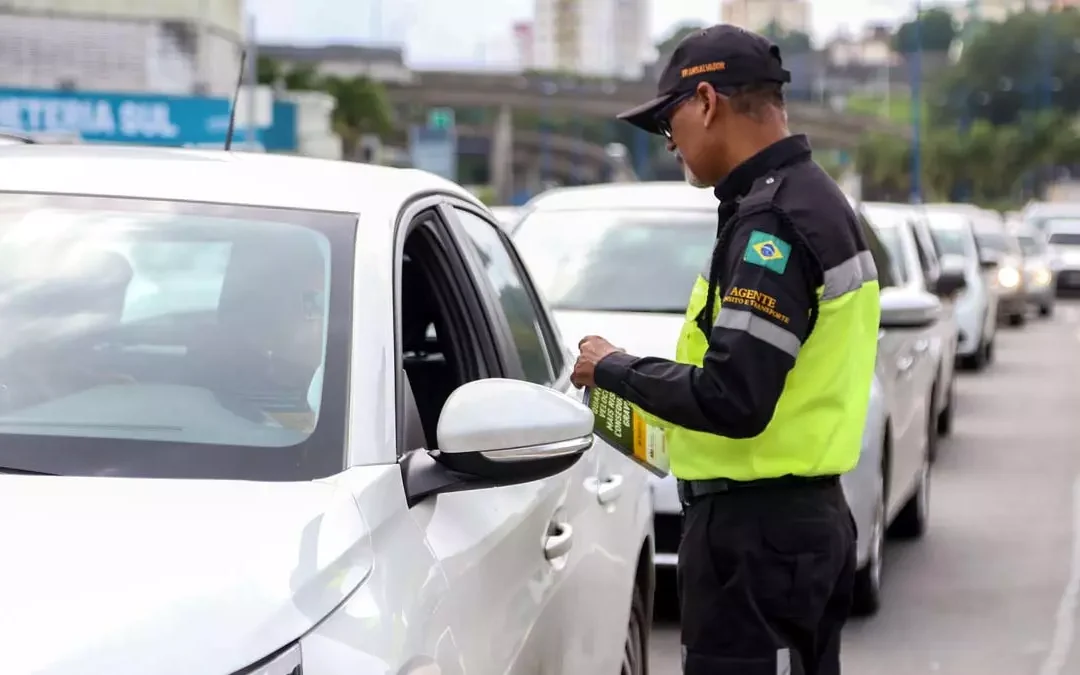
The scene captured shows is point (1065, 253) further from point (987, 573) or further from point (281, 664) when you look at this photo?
point (281, 664)

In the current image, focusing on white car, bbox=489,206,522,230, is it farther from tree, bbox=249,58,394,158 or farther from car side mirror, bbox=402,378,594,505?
tree, bbox=249,58,394,158

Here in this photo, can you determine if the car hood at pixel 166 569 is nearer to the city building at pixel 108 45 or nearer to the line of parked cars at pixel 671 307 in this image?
the line of parked cars at pixel 671 307

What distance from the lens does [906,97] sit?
533 feet

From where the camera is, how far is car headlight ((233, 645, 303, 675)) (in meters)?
2.40

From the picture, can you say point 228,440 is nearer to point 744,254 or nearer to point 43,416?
point 43,416

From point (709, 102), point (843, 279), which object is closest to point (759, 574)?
point (843, 279)

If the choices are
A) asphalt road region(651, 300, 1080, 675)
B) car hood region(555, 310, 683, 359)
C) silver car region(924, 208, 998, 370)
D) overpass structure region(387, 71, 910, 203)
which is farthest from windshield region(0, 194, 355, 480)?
overpass structure region(387, 71, 910, 203)

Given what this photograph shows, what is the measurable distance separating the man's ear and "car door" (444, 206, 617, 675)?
0.74 metres

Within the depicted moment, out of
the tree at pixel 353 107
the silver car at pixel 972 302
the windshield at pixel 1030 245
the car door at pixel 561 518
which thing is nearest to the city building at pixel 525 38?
the tree at pixel 353 107

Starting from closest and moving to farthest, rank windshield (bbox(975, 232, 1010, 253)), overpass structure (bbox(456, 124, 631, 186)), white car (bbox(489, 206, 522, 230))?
white car (bbox(489, 206, 522, 230)), windshield (bbox(975, 232, 1010, 253)), overpass structure (bbox(456, 124, 631, 186))

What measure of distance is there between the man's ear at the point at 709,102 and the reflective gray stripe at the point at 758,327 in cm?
42

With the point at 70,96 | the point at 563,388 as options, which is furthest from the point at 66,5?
the point at 563,388

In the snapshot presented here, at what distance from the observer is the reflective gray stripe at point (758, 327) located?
3.37 m

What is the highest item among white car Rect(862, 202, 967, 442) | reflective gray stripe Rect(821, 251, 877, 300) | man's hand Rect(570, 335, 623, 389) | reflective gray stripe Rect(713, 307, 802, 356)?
reflective gray stripe Rect(821, 251, 877, 300)
